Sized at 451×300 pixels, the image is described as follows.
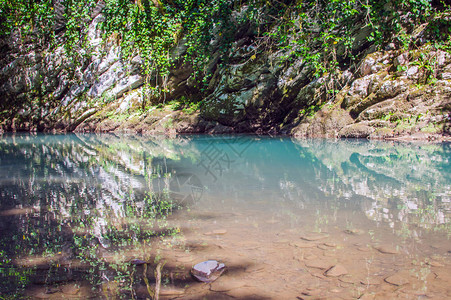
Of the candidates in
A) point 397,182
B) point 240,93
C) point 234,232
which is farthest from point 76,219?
point 240,93

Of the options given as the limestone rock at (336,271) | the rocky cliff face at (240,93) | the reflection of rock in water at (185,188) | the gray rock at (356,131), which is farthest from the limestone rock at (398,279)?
the gray rock at (356,131)

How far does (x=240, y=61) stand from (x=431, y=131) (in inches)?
309

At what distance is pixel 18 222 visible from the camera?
303cm

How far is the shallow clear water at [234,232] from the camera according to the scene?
191 cm

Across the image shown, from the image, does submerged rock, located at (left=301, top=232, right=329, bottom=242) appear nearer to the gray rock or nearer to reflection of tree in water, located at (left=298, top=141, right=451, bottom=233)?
reflection of tree in water, located at (left=298, top=141, right=451, bottom=233)

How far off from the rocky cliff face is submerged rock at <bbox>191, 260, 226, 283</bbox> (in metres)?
9.30

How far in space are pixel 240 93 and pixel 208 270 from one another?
12.7 m

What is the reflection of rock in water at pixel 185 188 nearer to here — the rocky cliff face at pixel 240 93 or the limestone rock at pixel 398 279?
the limestone rock at pixel 398 279

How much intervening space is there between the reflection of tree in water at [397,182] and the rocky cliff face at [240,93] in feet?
10.1

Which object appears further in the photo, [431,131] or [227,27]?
[227,27]

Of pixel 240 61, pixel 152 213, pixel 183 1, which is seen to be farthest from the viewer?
pixel 183 1

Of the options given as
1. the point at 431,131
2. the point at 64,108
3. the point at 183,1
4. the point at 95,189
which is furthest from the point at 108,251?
the point at 64,108

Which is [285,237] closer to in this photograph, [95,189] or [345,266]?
[345,266]

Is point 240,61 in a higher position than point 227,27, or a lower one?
lower
